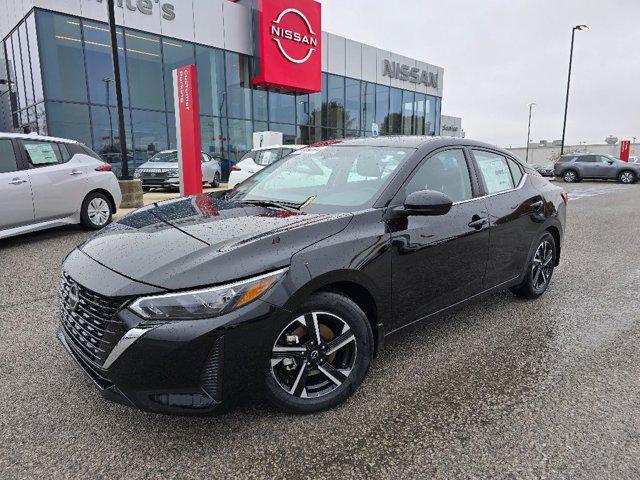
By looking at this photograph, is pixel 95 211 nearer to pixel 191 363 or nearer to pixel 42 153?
pixel 42 153

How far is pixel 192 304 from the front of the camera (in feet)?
6.63

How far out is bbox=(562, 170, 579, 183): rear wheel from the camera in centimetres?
2484

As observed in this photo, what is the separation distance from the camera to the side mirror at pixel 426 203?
271 cm

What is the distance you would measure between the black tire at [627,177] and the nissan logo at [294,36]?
57.1ft

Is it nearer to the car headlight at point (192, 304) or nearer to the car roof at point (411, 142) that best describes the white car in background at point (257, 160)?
the car roof at point (411, 142)

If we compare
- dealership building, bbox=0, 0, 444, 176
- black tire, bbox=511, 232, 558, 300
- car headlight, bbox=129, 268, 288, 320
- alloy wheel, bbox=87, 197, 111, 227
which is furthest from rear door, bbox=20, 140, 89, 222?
dealership building, bbox=0, 0, 444, 176

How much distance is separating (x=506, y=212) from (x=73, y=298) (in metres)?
3.16

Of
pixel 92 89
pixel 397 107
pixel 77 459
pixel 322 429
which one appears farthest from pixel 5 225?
pixel 397 107

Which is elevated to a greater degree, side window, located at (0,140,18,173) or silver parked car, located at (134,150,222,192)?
side window, located at (0,140,18,173)

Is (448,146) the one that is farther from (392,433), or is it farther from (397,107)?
(397,107)

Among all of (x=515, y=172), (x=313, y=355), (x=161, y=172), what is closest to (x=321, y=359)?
(x=313, y=355)

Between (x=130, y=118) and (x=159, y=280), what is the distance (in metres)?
17.3

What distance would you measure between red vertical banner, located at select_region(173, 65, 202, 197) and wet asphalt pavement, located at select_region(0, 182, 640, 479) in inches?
265

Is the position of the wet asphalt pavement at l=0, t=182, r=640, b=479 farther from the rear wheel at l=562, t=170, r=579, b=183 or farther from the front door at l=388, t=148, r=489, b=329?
the rear wheel at l=562, t=170, r=579, b=183
